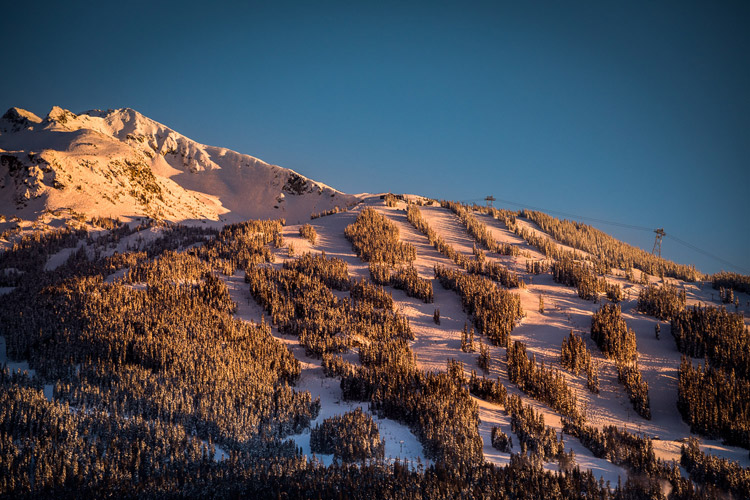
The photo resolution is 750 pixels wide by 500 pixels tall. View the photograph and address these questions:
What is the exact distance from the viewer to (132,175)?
50906 millimetres

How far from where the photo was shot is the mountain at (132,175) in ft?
133

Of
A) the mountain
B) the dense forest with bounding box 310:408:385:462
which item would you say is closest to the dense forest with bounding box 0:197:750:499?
the dense forest with bounding box 310:408:385:462

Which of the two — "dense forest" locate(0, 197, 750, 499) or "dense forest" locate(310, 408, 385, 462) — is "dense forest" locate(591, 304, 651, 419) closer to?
"dense forest" locate(0, 197, 750, 499)

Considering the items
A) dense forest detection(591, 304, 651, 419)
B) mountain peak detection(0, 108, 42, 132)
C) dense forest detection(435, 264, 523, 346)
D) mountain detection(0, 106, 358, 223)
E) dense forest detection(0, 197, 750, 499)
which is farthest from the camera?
mountain peak detection(0, 108, 42, 132)

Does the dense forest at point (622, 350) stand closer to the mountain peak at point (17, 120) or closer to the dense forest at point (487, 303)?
the dense forest at point (487, 303)

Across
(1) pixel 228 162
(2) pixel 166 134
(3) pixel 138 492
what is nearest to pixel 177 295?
(3) pixel 138 492

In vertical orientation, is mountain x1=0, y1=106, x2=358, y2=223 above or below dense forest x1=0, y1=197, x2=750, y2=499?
above

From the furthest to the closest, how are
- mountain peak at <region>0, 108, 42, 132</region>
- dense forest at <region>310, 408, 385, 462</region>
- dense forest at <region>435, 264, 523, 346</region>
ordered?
mountain peak at <region>0, 108, 42, 132</region> < dense forest at <region>435, 264, 523, 346</region> < dense forest at <region>310, 408, 385, 462</region>

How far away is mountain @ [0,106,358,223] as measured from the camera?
133ft

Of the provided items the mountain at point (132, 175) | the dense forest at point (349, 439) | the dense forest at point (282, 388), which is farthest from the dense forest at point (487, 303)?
the mountain at point (132, 175)

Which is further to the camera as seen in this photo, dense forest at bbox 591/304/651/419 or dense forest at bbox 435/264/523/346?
dense forest at bbox 435/264/523/346

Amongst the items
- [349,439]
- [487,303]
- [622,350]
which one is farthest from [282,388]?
[622,350]

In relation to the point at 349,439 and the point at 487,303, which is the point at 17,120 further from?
the point at 349,439

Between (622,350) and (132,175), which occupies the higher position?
(132,175)
